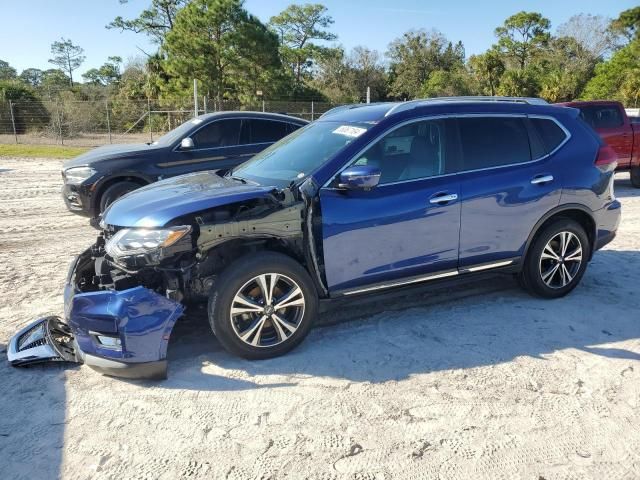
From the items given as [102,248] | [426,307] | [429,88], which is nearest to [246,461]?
[102,248]

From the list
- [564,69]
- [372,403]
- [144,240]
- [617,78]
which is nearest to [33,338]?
[144,240]

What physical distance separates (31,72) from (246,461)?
317 ft

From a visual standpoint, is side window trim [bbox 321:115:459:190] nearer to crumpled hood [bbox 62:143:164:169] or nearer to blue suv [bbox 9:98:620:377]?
blue suv [bbox 9:98:620:377]

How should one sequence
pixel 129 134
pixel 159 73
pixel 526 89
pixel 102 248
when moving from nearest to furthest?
pixel 102 248
pixel 129 134
pixel 159 73
pixel 526 89

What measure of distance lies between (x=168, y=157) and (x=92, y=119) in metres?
22.6

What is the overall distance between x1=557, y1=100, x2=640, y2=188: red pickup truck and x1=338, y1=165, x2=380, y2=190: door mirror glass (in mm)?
9170

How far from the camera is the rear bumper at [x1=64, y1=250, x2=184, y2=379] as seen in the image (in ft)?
11.0

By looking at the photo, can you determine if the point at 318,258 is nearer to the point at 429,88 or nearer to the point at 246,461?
the point at 246,461

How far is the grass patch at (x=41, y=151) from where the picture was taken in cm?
1989

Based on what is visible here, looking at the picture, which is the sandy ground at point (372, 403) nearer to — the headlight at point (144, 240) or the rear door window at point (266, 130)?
the headlight at point (144, 240)

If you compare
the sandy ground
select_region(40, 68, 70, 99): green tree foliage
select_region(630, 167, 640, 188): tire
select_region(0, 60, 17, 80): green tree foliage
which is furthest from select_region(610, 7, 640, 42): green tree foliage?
select_region(0, 60, 17, 80): green tree foliage

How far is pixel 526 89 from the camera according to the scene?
4247 cm

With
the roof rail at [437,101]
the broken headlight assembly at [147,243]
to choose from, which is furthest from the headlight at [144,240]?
the roof rail at [437,101]

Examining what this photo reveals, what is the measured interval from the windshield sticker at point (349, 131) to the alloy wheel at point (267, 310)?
51.6 inches
